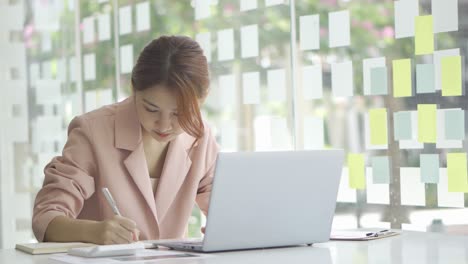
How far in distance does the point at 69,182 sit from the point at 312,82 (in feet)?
4.56

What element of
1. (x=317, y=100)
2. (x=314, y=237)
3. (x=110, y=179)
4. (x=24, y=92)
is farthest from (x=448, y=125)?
(x=24, y=92)

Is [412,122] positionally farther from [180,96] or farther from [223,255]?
[223,255]

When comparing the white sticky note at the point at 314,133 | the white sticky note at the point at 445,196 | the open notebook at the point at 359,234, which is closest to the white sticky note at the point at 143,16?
the white sticky note at the point at 314,133

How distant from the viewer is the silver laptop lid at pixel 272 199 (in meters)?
2.01

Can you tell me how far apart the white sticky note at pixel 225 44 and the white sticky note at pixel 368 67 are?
2.61 ft

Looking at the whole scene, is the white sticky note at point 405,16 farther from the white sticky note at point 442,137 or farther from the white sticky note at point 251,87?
the white sticky note at point 251,87

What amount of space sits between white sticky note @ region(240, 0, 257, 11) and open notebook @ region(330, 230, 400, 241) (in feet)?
4.95

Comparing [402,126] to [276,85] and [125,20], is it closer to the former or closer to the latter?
[276,85]

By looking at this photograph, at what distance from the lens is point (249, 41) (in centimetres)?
379

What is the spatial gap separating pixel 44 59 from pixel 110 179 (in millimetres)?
2193

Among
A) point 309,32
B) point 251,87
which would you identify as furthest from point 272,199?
point 251,87

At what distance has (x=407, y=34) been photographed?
3.11 metres

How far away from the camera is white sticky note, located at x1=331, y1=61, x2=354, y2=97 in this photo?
11.0ft

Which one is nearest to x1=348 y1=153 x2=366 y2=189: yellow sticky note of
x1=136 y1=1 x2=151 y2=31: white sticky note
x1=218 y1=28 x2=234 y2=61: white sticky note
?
x1=218 y1=28 x2=234 y2=61: white sticky note
